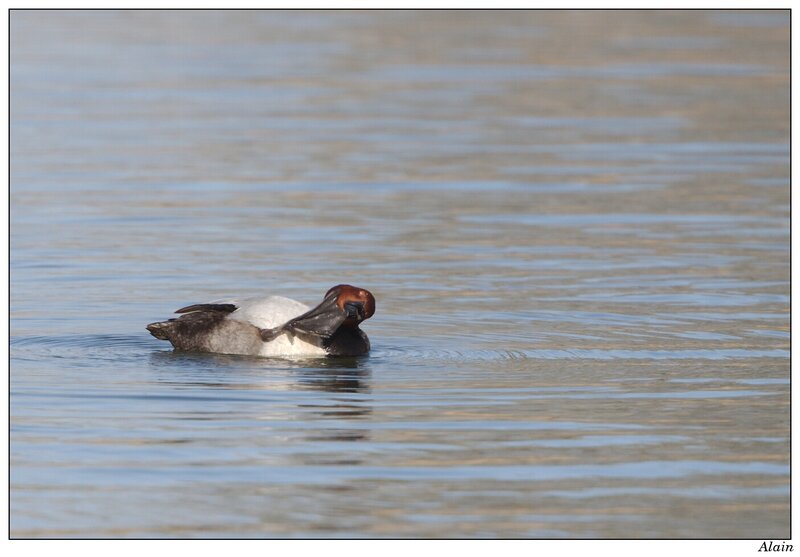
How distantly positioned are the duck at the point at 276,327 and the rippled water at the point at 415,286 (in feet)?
0.69

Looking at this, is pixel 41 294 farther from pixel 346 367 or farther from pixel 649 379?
pixel 649 379

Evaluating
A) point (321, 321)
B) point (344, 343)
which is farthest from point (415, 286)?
point (321, 321)

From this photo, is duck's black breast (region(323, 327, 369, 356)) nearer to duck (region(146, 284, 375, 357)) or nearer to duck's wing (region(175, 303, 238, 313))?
duck (region(146, 284, 375, 357))

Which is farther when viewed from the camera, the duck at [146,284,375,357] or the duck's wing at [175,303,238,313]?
the duck's wing at [175,303,238,313]

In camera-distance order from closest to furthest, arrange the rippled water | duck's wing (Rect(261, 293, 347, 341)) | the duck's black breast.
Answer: the rippled water
duck's wing (Rect(261, 293, 347, 341))
the duck's black breast

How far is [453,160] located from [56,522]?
13720 millimetres

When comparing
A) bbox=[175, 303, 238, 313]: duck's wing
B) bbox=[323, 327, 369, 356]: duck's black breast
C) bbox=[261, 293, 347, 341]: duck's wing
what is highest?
bbox=[175, 303, 238, 313]: duck's wing

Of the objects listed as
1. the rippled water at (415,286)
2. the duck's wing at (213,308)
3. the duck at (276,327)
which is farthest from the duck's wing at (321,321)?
the duck's wing at (213,308)

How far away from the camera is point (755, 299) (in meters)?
14.8

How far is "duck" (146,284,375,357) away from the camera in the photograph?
41.1 feet

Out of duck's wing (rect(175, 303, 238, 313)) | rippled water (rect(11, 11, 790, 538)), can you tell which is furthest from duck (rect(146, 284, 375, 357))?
rippled water (rect(11, 11, 790, 538))

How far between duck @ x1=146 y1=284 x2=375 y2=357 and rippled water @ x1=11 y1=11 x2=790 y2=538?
21cm

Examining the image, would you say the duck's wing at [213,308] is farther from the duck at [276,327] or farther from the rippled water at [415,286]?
the rippled water at [415,286]

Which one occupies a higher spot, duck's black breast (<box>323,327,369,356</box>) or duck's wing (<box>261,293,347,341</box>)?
duck's wing (<box>261,293,347,341</box>)
